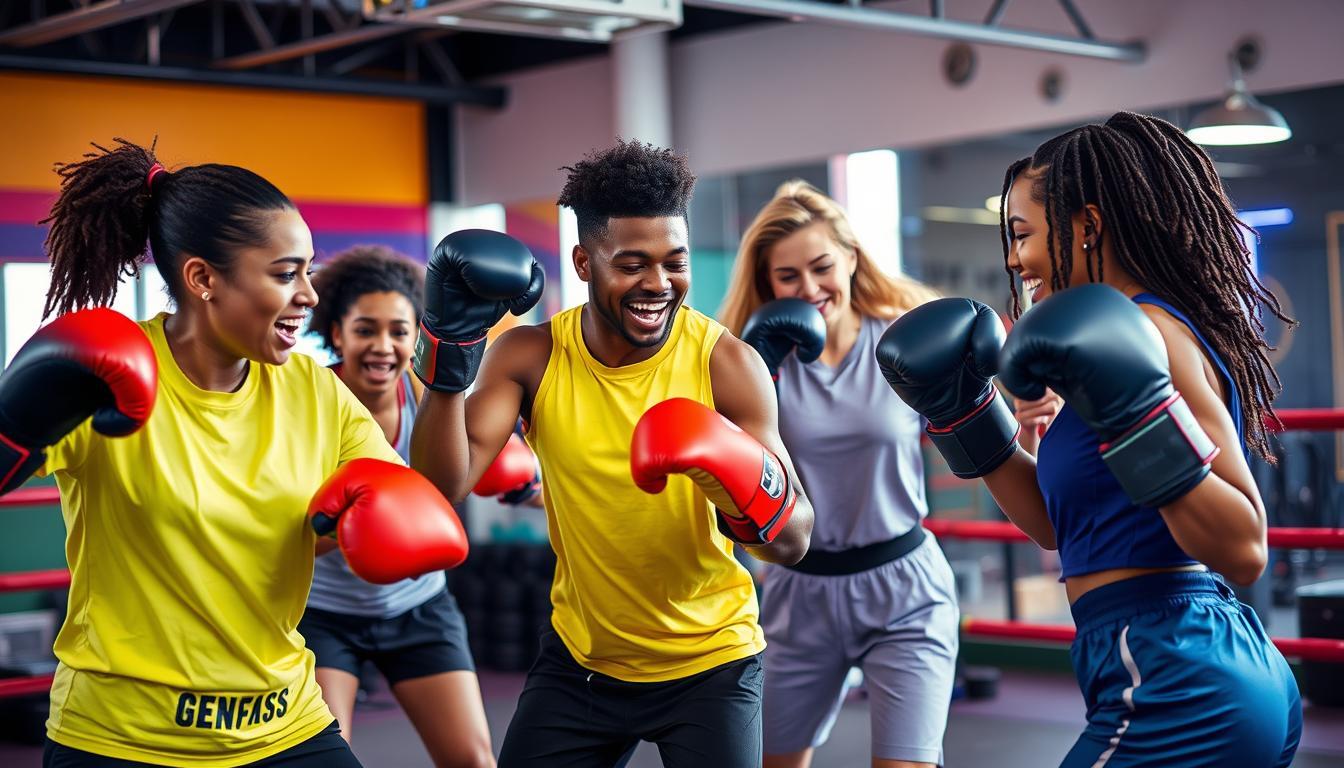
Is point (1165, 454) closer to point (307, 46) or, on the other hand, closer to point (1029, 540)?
point (1029, 540)

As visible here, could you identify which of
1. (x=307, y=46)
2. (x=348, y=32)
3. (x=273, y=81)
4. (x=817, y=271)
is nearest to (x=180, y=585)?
(x=817, y=271)

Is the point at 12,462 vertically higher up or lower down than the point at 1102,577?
higher up

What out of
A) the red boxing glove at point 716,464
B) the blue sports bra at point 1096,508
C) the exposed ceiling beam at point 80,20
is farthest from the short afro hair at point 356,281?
the exposed ceiling beam at point 80,20

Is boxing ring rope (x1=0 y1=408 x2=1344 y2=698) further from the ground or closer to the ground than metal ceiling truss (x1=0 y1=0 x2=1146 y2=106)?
closer to the ground

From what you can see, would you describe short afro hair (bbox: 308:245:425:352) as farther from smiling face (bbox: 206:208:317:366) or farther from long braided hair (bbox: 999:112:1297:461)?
long braided hair (bbox: 999:112:1297:461)

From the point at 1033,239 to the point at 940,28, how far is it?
11.9 ft

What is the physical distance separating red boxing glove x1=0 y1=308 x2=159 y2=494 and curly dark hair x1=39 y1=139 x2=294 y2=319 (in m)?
0.20

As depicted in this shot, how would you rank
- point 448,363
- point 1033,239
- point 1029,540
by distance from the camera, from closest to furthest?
point 1033,239
point 448,363
point 1029,540

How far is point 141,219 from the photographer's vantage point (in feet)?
6.98

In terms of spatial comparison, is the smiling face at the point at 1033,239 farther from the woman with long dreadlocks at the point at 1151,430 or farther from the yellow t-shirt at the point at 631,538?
the yellow t-shirt at the point at 631,538

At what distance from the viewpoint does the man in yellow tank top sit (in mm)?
2244

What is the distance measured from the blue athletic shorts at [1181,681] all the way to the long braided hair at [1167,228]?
0.29m

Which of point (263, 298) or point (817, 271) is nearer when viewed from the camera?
point (263, 298)

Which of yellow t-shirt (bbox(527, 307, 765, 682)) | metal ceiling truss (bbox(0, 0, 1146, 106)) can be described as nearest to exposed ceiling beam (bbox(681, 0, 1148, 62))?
metal ceiling truss (bbox(0, 0, 1146, 106))
